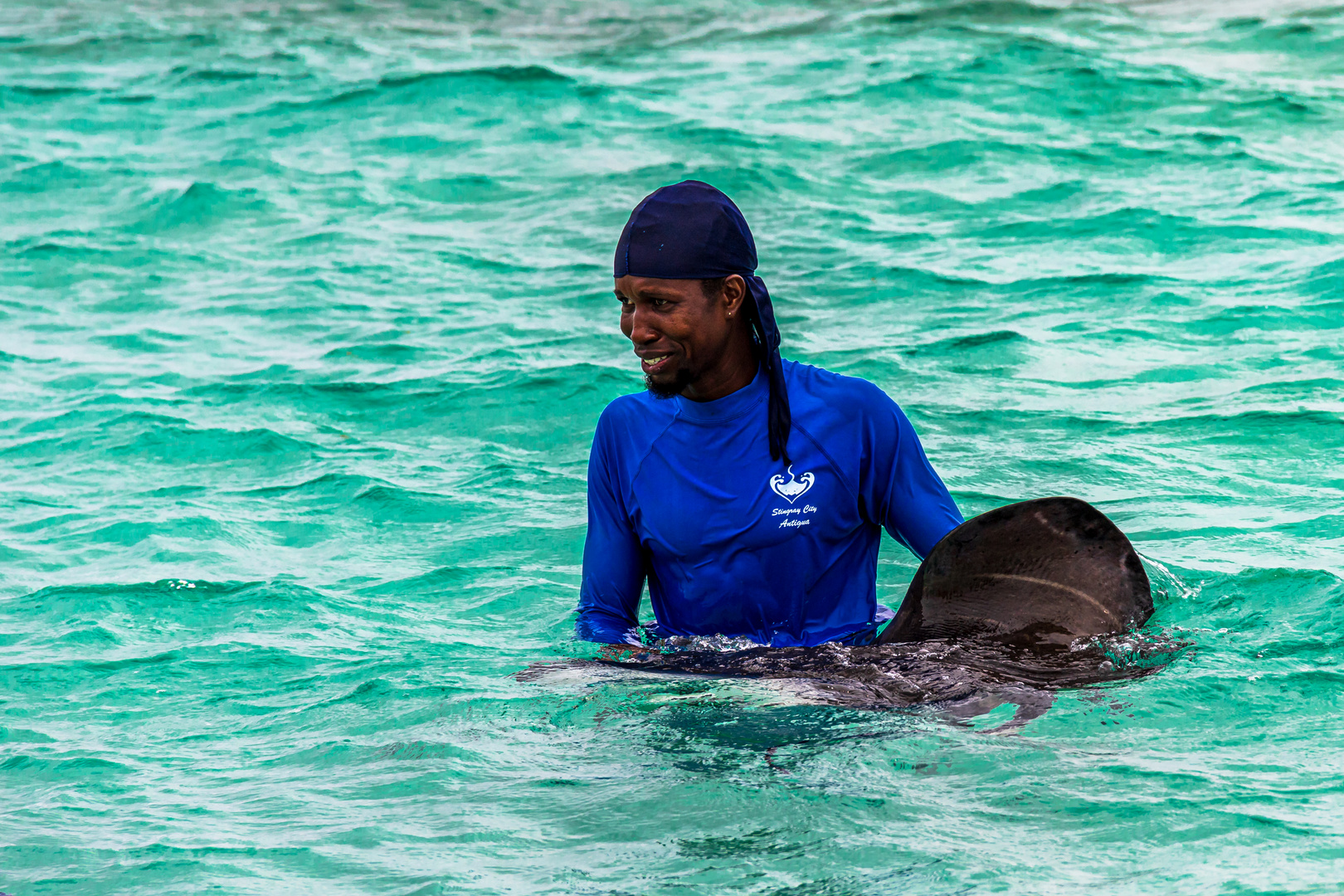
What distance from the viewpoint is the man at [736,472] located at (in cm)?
416

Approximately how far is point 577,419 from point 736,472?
3.82m

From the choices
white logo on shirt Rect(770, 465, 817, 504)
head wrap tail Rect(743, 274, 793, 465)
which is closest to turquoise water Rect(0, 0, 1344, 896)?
white logo on shirt Rect(770, 465, 817, 504)

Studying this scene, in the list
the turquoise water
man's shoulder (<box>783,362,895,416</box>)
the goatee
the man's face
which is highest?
the man's face

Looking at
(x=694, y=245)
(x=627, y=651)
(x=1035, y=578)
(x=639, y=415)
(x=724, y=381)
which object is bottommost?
(x=627, y=651)

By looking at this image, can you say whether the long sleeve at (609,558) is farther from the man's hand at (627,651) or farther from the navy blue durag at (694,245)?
the navy blue durag at (694,245)

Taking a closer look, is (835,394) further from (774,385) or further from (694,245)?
(694,245)

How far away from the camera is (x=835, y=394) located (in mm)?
4309

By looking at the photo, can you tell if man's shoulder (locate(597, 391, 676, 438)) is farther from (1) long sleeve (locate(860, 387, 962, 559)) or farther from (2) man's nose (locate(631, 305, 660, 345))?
(1) long sleeve (locate(860, 387, 962, 559))

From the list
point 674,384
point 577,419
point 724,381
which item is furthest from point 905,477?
point 577,419

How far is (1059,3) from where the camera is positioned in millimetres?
17703

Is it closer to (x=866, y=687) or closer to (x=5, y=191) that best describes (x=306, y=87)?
(x=5, y=191)

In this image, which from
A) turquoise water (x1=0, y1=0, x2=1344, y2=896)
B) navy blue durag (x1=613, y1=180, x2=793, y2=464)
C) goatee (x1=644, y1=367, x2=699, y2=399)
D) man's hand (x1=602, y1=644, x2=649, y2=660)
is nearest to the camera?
turquoise water (x1=0, y1=0, x2=1344, y2=896)

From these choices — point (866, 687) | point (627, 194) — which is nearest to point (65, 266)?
point (627, 194)

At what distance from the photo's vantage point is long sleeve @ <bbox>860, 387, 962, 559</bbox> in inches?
167
